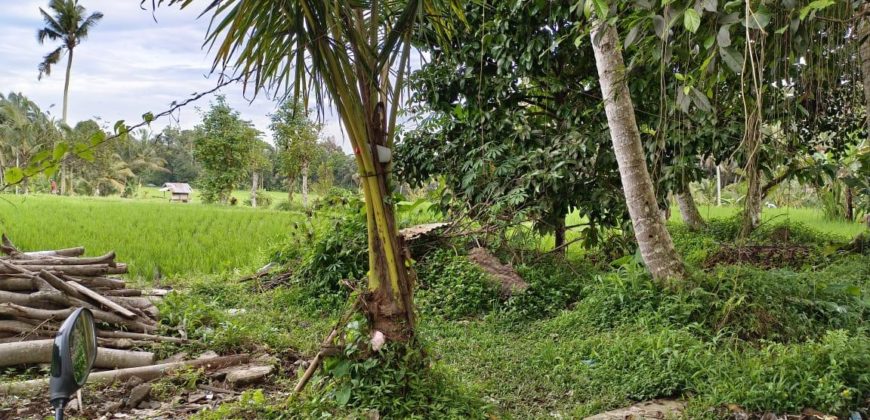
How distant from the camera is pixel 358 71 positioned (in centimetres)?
249

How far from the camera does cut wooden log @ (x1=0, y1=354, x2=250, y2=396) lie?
281 centimetres

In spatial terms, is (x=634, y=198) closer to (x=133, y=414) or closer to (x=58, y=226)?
(x=133, y=414)

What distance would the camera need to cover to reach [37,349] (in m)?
3.12

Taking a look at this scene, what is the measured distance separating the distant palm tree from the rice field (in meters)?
21.1

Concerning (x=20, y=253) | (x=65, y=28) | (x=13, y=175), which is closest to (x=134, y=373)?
(x=13, y=175)

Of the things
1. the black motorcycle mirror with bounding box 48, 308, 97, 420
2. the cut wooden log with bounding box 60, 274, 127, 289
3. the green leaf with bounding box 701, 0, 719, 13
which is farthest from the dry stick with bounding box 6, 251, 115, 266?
the green leaf with bounding box 701, 0, 719, 13

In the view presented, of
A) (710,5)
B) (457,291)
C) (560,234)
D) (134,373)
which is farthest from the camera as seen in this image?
(560,234)

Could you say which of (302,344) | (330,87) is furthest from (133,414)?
(330,87)

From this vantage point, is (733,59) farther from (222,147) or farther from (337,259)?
(222,147)

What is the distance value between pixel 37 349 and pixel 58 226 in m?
6.41

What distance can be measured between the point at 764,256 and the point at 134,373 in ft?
19.0

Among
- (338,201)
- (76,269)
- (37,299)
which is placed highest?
(338,201)

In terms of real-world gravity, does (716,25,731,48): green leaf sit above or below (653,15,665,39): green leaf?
below

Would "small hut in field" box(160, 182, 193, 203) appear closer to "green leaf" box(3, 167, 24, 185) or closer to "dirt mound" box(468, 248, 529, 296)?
"dirt mound" box(468, 248, 529, 296)
